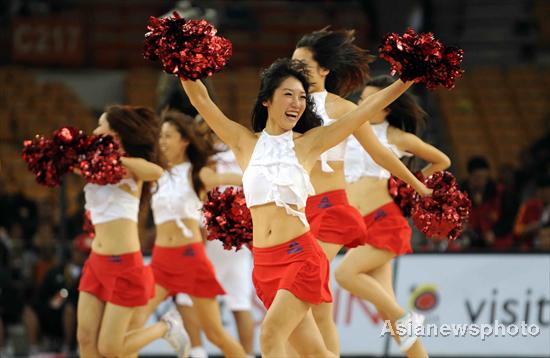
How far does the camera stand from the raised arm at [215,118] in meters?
5.70

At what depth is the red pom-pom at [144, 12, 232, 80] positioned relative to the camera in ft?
18.2

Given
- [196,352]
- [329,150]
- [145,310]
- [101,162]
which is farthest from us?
[196,352]

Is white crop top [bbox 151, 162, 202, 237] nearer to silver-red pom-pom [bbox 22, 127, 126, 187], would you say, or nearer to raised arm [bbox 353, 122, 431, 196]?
silver-red pom-pom [bbox 22, 127, 126, 187]

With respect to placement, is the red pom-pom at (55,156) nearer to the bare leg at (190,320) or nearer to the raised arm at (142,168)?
the raised arm at (142,168)

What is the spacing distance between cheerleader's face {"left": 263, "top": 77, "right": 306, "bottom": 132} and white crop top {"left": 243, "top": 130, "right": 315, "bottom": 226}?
0.07 meters

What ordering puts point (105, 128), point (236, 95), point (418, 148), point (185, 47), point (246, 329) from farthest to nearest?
point (236, 95) < point (246, 329) < point (418, 148) < point (105, 128) < point (185, 47)

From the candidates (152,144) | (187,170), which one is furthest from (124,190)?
(187,170)

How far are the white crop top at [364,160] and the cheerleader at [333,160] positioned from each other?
0.60 meters

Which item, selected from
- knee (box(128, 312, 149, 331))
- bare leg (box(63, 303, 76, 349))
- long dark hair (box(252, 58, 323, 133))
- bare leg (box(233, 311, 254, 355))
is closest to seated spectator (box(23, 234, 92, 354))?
bare leg (box(63, 303, 76, 349))

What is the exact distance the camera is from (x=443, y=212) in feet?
20.7

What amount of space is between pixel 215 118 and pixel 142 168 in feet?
4.10

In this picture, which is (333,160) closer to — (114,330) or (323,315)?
(323,315)

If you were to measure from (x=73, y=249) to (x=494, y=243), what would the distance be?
3.66 meters

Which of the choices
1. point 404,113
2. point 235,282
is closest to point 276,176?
point 404,113
